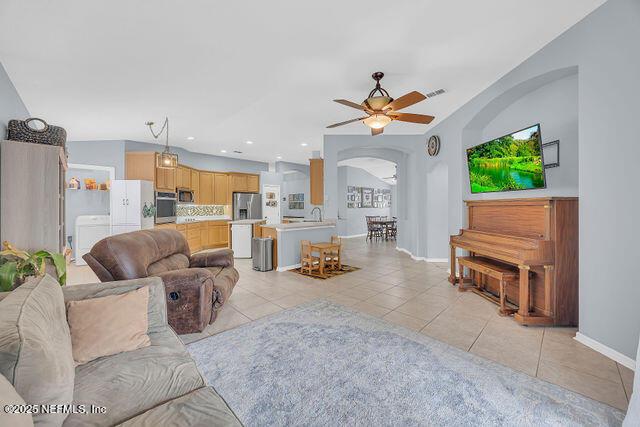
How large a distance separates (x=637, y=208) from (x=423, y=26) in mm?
2116

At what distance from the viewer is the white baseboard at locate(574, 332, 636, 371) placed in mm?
1968

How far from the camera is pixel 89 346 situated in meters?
1.39

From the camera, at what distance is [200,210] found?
7.71 metres

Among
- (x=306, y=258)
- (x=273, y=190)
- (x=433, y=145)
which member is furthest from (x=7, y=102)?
(x=273, y=190)

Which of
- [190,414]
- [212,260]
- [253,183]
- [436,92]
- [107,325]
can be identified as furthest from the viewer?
[253,183]

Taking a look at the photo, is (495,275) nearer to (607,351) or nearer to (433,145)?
(607,351)

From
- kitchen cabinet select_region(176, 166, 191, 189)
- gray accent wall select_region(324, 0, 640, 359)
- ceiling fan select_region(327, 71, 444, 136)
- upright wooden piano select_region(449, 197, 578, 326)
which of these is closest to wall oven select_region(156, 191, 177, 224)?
kitchen cabinet select_region(176, 166, 191, 189)

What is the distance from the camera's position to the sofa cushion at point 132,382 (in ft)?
3.51

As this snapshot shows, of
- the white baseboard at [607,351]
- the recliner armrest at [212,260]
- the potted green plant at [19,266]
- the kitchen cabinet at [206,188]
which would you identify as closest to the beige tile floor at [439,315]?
the white baseboard at [607,351]

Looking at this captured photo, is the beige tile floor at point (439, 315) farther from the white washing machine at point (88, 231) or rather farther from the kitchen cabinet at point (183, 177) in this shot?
the kitchen cabinet at point (183, 177)

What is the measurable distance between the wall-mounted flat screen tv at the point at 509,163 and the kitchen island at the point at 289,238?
2.81m

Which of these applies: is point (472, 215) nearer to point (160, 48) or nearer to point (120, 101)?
point (160, 48)

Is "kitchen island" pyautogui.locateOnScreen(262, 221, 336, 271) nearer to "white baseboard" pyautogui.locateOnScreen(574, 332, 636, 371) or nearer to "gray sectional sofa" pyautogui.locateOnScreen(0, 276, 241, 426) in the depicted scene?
"gray sectional sofa" pyautogui.locateOnScreen(0, 276, 241, 426)

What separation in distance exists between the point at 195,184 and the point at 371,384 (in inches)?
265
